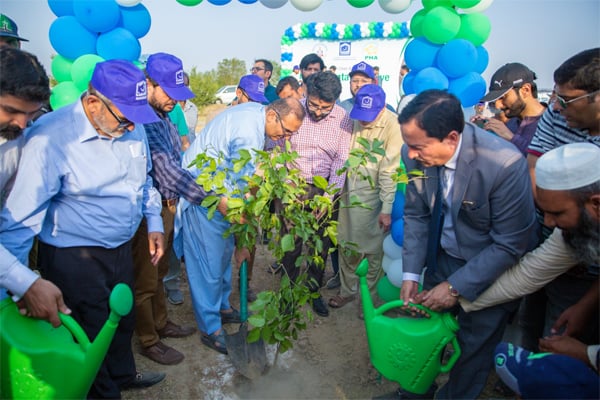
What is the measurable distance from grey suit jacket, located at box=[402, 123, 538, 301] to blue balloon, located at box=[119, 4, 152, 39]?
3.84m

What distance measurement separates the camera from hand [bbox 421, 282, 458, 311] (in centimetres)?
195

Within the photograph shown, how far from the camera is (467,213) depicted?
76.9 inches

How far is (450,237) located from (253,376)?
4.71ft

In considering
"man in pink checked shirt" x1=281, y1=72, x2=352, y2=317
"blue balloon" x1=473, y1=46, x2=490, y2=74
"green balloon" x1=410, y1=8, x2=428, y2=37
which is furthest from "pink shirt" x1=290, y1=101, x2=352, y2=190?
"blue balloon" x1=473, y1=46, x2=490, y2=74

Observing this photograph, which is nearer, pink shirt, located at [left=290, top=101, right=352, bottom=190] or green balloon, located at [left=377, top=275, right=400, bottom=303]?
green balloon, located at [left=377, top=275, right=400, bottom=303]

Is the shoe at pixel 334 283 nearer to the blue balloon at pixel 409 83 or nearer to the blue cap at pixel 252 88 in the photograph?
the blue cap at pixel 252 88

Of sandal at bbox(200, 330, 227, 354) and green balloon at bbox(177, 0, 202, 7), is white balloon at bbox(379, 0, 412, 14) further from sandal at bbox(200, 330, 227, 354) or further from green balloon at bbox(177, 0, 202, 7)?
sandal at bbox(200, 330, 227, 354)

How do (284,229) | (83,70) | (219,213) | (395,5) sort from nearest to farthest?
(284,229)
(219,213)
(83,70)
(395,5)

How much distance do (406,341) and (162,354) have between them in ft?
5.52

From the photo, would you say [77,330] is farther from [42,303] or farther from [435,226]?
[435,226]

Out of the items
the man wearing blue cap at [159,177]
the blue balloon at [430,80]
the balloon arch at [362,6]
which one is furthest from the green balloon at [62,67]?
the blue balloon at [430,80]

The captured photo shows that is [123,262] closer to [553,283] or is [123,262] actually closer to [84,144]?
[84,144]

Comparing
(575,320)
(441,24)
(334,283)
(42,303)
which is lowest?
(334,283)

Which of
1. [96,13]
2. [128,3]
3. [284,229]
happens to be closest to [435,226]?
[284,229]
